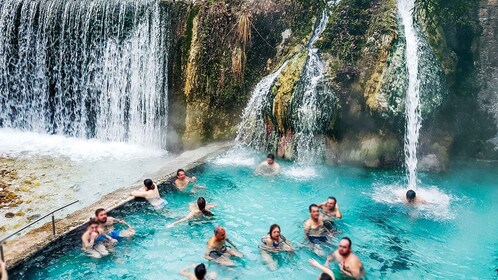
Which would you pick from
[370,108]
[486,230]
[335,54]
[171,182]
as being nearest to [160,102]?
[171,182]

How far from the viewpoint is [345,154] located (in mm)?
11992

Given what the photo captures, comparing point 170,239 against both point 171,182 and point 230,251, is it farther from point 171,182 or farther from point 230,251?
point 171,182

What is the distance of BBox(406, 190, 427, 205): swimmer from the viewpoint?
30.5ft

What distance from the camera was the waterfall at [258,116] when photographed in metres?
12.2

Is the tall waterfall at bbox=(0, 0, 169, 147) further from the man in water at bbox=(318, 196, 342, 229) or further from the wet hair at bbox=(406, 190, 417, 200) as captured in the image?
the wet hair at bbox=(406, 190, 417, 200)

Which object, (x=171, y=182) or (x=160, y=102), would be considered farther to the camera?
(x=160, y=102)

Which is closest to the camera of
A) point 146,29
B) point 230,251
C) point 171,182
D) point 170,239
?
point 230,251

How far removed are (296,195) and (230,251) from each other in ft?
10.4

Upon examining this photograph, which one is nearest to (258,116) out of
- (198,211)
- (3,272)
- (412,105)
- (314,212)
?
(412,105)

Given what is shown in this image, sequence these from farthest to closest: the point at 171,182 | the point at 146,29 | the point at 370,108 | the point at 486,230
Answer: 1. the point at 146,29
2. the point at 370,108
3. the point at 171,182
4. the point at 486,230

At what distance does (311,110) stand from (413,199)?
12.0 ft

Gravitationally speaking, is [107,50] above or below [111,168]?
above

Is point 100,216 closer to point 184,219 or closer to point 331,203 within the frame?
point 184,219

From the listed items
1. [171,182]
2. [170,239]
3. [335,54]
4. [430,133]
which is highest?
[335,54]
